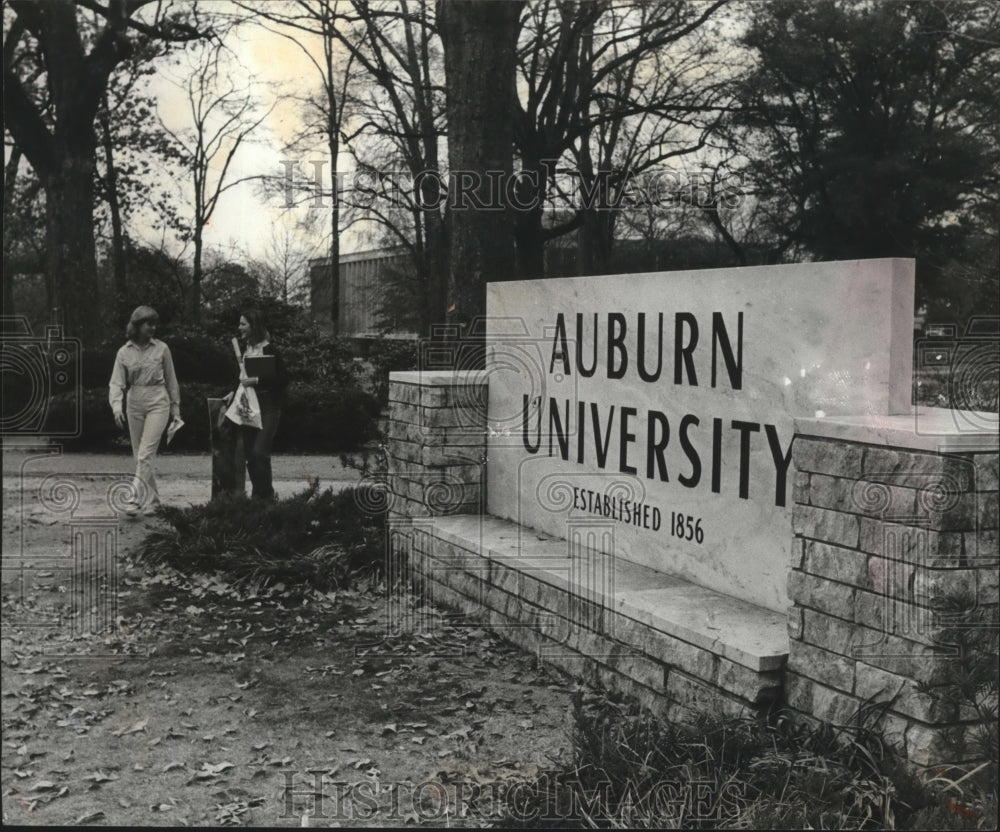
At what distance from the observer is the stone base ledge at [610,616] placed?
4254 millimetres

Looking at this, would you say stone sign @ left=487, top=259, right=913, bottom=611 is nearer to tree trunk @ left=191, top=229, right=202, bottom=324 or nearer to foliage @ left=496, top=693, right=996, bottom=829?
foliage @ left=496, top=693, right=996, bottom=829

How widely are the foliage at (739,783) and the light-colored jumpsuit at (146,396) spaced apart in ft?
18.5

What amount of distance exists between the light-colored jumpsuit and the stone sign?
316 centimetres

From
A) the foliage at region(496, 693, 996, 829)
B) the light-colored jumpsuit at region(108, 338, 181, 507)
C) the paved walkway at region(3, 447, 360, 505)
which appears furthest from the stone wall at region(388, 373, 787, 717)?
the paved walkway at region(3, 447, 360, 505)

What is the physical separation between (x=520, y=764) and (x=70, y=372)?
1142cm

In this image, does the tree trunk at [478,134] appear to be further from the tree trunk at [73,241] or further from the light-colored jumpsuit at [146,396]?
the tree trunk at [73,241]

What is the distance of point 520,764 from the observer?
14.3 feet

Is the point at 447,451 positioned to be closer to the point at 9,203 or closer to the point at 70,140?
the point at 70,140

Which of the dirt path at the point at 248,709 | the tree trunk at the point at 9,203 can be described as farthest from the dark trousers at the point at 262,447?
the tree trunk at the point at 9,203

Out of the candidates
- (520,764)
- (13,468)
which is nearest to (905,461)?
(520,764)

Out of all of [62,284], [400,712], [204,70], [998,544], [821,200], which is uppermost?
[204,70]

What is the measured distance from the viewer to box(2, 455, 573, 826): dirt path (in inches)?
158

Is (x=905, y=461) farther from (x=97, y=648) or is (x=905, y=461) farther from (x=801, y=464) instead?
(x=97, y=648)

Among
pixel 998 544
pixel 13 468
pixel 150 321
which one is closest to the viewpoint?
pixel 998 544
